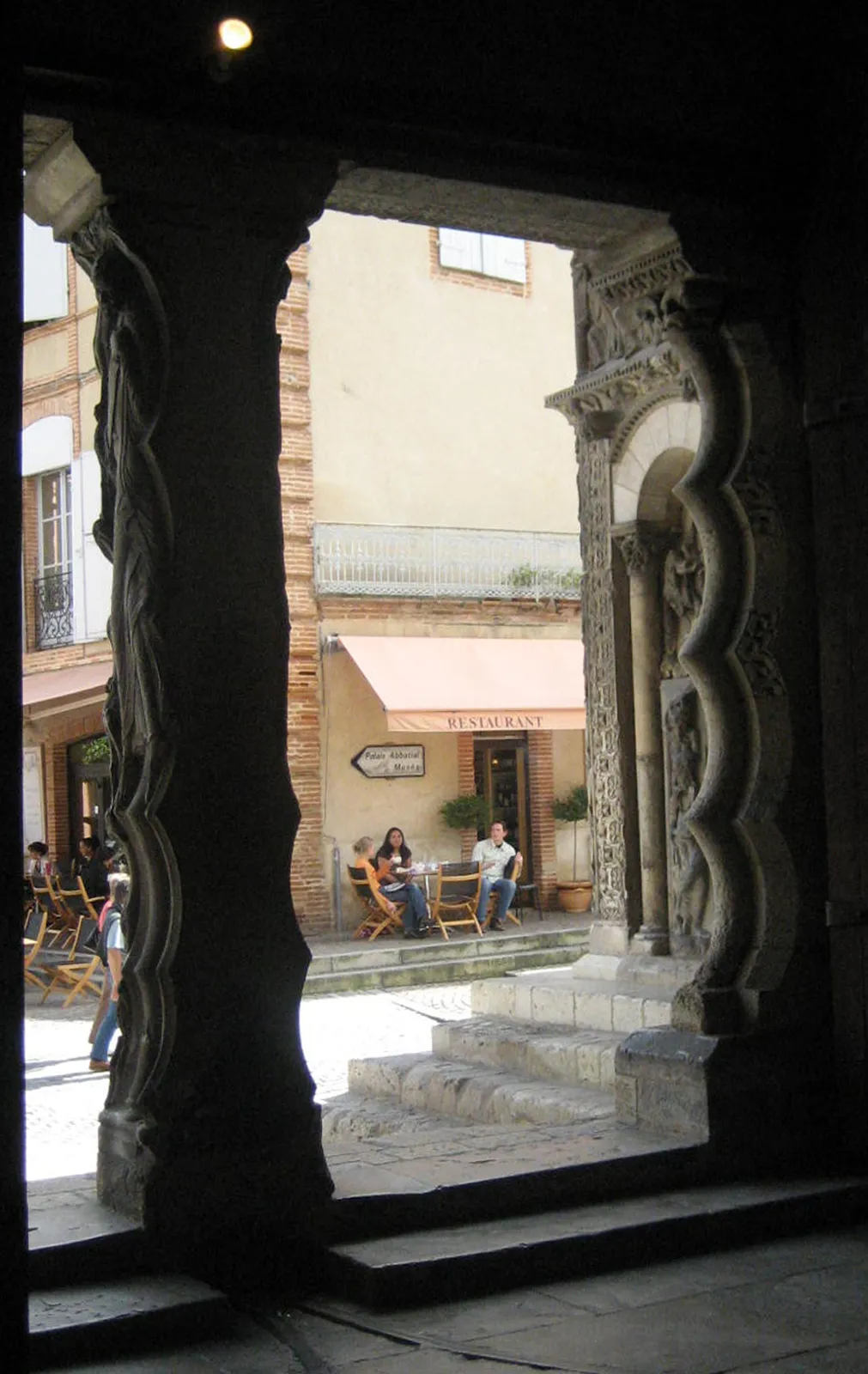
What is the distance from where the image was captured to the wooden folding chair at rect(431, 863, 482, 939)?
1820 cm

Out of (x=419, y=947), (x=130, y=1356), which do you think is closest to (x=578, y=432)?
(x=130, y=1356)

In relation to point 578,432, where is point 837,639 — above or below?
below

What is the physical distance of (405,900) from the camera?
60.1ft

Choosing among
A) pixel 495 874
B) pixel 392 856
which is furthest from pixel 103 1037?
pixel 495 874

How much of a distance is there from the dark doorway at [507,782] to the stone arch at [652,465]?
13344 millimetres

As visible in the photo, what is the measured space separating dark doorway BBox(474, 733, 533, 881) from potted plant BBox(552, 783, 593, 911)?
1.59 feet

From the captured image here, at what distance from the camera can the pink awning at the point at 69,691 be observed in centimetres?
1938

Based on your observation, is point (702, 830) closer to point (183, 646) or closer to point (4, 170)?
point (183, 646)

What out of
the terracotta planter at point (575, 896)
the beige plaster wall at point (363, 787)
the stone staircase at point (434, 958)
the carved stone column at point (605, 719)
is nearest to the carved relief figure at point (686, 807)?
the carved stone column at point (605, 719)

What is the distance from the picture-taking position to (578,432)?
8.76m

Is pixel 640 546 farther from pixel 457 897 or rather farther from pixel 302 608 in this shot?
pixel 302 608

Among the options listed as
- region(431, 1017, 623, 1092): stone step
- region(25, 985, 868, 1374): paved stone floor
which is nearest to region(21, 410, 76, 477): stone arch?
region(431, 1017, 623, 1092): stone step

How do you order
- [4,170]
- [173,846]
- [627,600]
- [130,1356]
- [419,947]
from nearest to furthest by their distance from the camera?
1. [4,170]
2. [130,1356]
3. [173,846]
4. [627,600]
5. [419,947]

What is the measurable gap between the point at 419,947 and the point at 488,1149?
11.8m
